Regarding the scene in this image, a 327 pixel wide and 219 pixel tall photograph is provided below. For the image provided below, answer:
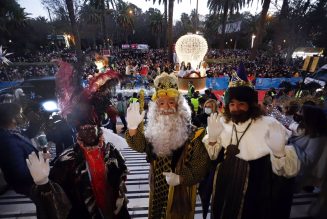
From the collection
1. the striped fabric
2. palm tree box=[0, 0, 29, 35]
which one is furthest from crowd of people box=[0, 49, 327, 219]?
palm tree box=[0, 0, 29, 35]

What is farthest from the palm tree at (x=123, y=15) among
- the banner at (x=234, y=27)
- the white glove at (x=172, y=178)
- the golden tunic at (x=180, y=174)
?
the white glove at (x=172, y=178)

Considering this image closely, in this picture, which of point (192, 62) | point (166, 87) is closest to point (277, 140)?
point (166, 87)

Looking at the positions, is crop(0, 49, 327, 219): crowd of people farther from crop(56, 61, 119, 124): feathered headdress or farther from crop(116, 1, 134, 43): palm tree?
crop(116, 1, 134, 43): palm tree

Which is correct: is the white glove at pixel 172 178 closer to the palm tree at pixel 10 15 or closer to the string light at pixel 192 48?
the string light at pixel 192 48

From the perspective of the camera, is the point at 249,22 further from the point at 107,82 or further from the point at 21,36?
the point at 107,82

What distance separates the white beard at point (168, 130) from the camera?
2889 mm

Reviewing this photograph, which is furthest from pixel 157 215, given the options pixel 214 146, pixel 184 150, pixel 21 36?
pixel 21 36

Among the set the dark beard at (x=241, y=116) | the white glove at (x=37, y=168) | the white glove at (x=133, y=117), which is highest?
the dark beard at (x=241, y=116)

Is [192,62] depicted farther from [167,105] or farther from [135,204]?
[167,105]

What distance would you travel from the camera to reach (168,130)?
293 centimetres

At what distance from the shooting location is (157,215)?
10.0 ft

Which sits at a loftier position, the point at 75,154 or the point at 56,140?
the point at 75,154

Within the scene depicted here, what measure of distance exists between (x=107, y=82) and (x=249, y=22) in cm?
4656

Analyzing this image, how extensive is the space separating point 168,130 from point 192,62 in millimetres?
14410
